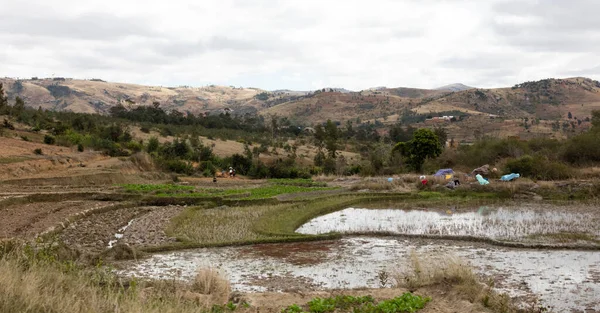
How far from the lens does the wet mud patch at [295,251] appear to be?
47.2 ft

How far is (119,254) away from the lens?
14219mm

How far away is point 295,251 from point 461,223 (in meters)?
8.97

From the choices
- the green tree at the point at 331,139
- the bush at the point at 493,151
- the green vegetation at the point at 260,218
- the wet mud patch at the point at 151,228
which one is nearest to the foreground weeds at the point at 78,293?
Result: the green vegetation at the point at 260,218

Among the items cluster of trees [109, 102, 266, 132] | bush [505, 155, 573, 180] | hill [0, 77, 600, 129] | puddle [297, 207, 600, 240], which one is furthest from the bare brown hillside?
puddle [297, 207, 600, 240]

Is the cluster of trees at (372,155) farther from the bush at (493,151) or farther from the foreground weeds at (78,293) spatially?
the foreground weeds at (78,293)

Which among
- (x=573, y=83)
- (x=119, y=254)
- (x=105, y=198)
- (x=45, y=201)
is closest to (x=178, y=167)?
(x=105, y=198)

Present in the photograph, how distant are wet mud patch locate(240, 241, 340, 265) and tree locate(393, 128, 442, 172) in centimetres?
3002

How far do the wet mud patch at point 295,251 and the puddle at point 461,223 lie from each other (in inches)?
104

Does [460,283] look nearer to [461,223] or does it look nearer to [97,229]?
[461,223]

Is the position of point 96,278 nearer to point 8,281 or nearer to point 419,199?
point 8,281

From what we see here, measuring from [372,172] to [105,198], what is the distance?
27687 mm

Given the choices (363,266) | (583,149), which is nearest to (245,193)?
(363,266)

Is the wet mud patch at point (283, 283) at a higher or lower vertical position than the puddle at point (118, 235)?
higher

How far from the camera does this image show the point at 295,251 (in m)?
15.5
